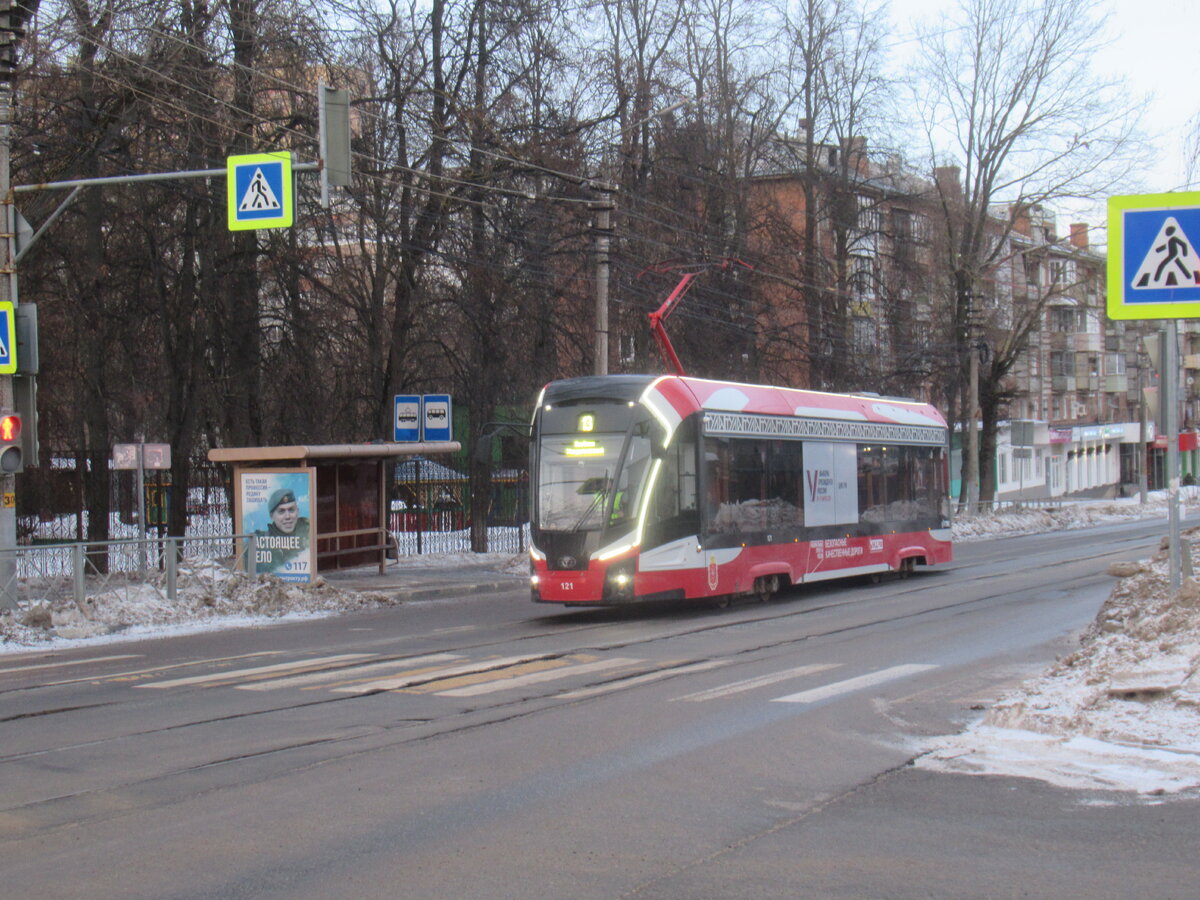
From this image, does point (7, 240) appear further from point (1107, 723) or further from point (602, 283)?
point (1107, 723)

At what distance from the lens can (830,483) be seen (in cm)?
2038

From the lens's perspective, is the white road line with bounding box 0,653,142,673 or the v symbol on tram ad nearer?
the white road line with bounding box 0,653,142,673

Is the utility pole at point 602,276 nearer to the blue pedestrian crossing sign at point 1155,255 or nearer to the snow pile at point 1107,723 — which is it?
the blue pedestrian crossing sign at point 1155,255

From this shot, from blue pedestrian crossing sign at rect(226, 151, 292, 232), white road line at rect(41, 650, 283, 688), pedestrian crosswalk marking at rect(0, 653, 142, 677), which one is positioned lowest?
pedestrian crosswalk marking at rect(0, 653, 142, 677)

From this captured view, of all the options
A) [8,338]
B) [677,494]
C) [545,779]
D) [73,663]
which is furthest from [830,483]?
[545,779]

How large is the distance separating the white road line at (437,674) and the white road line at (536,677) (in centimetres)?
54

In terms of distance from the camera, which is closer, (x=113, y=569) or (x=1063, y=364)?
(x=113, y=569)

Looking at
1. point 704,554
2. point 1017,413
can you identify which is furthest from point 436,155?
point 1017,413

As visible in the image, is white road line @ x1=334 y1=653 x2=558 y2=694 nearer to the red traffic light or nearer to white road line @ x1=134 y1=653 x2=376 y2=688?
white road line @ x1=134 y1=653 x2=376 y2=688

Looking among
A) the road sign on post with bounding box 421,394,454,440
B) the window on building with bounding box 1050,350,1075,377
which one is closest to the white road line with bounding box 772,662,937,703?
the road sign on post with bounding box 421,394,454,440

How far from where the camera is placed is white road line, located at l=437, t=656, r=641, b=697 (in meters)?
10.9

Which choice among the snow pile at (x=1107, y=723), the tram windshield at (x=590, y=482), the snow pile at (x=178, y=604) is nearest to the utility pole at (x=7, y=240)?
the snow pile at (x=178, y=604)

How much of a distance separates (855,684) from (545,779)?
4376 millimetres

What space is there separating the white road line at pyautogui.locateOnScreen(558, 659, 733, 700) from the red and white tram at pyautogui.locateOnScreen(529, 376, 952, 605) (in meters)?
3.88
